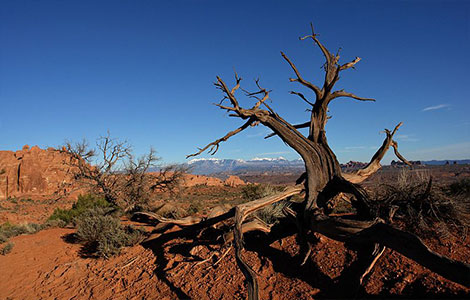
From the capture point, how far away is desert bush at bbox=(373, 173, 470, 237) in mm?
4344

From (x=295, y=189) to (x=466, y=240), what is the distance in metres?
3.03

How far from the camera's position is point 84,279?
6.11m

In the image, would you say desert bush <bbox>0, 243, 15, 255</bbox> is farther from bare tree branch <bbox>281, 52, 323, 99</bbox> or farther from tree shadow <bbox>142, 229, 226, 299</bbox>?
bare tree branch <bbox>281, 52, 323, 99</bbox>

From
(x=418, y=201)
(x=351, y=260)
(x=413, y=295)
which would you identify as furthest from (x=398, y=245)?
(x=418, y=201)

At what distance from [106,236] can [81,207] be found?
6957mm

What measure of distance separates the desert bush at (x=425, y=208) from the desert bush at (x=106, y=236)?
6636mm

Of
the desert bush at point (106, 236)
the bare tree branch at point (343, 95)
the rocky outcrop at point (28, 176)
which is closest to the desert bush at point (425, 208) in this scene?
the bare tree branch at point (343, 95)

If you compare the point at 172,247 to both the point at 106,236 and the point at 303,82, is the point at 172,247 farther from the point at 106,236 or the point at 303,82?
the point at 303,82

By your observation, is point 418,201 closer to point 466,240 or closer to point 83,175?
point 466,240

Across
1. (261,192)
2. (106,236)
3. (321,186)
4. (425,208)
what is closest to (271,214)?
(321,186)

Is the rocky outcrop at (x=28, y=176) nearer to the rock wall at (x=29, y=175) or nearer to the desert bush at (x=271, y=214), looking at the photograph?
the rock wall at (x=29, y=175)

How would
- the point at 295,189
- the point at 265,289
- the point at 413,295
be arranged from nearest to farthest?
the point at 413,295
the point at 265,289
the point at 295,189

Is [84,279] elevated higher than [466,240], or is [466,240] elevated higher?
[466,240]

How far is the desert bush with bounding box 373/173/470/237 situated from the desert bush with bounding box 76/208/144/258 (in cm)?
664
